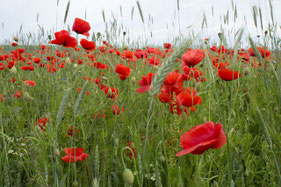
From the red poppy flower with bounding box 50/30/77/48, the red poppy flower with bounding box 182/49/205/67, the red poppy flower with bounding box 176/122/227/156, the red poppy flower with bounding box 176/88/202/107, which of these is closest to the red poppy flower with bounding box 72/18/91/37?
the red poppy flower with bounding box 50/30/77/48

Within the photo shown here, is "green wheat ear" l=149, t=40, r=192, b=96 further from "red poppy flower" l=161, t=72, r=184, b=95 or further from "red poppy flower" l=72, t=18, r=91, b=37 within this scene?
"red poppy flower" l=72, t=18, r=91, b=37

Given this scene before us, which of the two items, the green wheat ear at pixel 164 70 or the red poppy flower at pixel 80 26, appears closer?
the green wheat ear at pixel 164 70

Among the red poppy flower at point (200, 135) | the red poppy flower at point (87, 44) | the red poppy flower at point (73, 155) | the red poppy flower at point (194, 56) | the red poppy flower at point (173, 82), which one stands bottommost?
the red poppy flower at point (73, 155)

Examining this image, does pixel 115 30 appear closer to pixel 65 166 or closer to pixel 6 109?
pixel 6 109

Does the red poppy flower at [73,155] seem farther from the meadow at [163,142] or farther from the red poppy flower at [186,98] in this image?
the red poppy flower at [186,98]

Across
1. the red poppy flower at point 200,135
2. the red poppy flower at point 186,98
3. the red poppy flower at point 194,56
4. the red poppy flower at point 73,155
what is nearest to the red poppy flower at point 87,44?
the red poppy flower at point 194,56

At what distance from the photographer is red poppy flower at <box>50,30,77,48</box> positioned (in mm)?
2094

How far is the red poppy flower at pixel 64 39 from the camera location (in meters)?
2.09

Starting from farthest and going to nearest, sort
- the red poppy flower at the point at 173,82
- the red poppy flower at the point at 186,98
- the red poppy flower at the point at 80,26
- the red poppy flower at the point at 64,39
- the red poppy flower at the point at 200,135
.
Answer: the red poppy flower at the point at 80,26, the red poppy flower at the point at 64,39, the red poppy flower at the point at 173,82, the red poppy flower at the point at 186,98, the red poppy flower at the point at 200,135

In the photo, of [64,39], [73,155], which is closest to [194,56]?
[73,155]

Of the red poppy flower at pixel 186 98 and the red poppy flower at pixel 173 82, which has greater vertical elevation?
the red poppy flower at pixel 173 82

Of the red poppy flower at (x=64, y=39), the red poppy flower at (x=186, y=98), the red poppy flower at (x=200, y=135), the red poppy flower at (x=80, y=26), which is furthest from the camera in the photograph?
the red poppy flower at (x=80, y=26)

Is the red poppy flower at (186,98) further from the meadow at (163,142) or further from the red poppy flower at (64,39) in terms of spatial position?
the red poppy flower at (64,39)

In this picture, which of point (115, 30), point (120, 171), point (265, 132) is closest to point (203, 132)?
point (265, 132)
